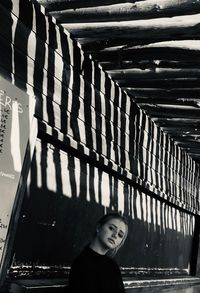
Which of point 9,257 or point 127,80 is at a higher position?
point 127,80

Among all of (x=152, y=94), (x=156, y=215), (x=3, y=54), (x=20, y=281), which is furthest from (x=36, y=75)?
(x=156, y=215)

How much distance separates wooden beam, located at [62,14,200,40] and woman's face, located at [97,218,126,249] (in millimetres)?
1789

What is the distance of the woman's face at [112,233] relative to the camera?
3.84 metres

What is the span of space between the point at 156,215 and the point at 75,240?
3.03 m

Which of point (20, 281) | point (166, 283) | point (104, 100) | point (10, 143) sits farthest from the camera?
point (166, 283)

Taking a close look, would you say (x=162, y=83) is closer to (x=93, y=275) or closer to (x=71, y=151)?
(x=71, y=151)

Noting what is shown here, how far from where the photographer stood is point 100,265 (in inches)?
144

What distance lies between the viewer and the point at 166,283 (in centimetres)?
734

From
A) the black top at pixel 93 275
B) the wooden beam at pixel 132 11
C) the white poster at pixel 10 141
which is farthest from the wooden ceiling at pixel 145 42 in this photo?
the black top at pixel 93 275

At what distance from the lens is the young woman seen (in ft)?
11.5

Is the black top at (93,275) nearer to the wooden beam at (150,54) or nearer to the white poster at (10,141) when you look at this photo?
the white poster at (10,141)

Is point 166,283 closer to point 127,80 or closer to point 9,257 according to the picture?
point 127,80

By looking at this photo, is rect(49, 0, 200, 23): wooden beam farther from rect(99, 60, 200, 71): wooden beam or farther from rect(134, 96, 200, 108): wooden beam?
rect(134, 96, 200, 108): wooden beam

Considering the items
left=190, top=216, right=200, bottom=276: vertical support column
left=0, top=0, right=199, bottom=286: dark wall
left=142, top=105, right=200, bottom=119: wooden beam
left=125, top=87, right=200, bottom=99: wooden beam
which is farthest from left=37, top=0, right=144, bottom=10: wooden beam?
left=190, top=216, right=200, bottom=276: vertical support column
